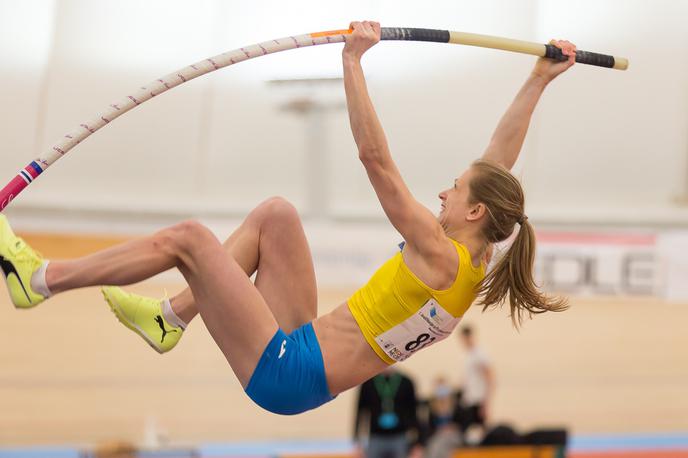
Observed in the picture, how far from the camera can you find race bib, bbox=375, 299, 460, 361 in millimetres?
3580

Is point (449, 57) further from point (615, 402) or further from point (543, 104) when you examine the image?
point (615, 402)

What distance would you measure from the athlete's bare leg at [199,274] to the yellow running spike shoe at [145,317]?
10.0 inches

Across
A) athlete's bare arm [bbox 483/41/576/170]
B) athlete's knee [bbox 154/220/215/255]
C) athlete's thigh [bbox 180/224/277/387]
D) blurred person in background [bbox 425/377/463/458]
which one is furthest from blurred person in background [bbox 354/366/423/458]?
athlete's knee [bbox 154/220/215/255]

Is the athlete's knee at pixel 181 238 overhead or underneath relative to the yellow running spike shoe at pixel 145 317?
overhead

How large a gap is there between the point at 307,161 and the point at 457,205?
26.2ft

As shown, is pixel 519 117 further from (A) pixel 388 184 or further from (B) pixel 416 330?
(B) pixel 416 330

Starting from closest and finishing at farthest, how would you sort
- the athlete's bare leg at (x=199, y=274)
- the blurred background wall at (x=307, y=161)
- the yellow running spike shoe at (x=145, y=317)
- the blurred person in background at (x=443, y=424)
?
1. the athlete's bare leg at (x=199, y=274)
2. the yellow running spike shoe at (x=145, y=317)
3. the blurred person in background at (x=443, y=424)
4. the blurred background wall at (x=307, y=161)

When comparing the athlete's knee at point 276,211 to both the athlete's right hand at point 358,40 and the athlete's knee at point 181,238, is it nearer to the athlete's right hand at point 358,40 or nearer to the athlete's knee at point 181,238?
the athlete's knee at point 181,238

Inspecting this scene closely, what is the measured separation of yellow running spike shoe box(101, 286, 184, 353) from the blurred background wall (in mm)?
6669

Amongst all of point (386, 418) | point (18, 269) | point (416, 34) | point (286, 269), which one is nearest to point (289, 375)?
point (286, 269)

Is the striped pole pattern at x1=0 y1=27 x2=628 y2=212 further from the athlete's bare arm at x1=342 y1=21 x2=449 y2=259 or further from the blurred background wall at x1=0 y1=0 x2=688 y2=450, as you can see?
the blurred background wall at x1=0 y1=0 x2=688 y2=450

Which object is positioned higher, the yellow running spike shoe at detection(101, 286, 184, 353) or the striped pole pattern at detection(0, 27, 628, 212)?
the striped pole pattern at detection(0, 27, 628, 212)

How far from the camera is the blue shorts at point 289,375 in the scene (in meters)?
3.54

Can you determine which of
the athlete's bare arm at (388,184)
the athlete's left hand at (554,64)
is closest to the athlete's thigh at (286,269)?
the athlete's bare arm at (388,184)
